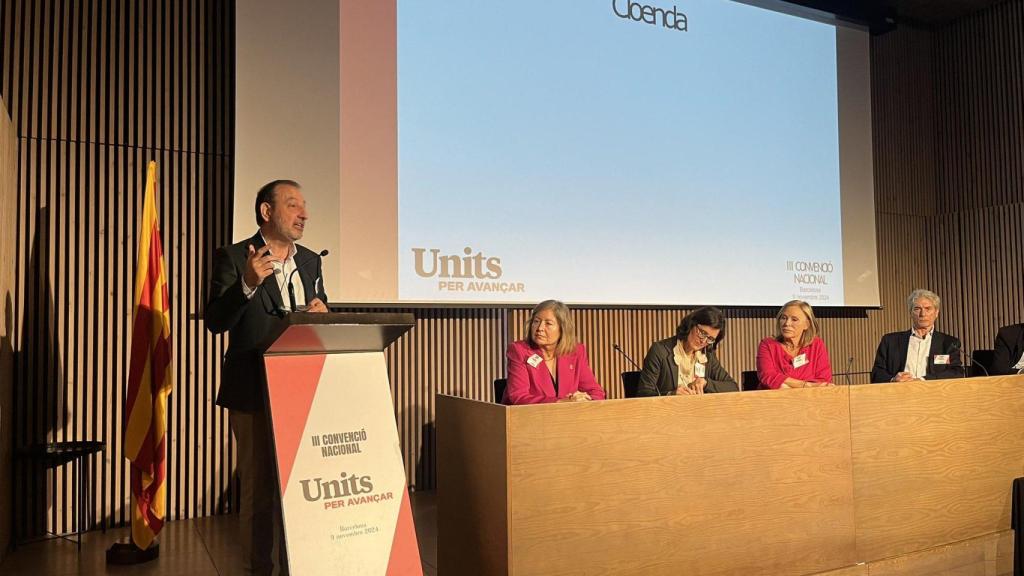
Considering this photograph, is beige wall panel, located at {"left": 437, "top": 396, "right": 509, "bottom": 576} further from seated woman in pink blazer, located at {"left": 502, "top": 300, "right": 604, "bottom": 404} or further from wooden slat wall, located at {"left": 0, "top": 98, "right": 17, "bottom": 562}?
wooden slat wall, located at {"left": 0, "top": 98, "right": 17, "bottom": 562}

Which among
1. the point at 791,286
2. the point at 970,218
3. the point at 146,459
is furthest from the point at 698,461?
the point at 970,218

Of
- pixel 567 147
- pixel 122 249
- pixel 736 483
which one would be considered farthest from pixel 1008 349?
pixel 122 249

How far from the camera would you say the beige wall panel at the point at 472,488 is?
2.57 metres

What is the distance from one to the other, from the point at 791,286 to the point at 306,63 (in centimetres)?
379

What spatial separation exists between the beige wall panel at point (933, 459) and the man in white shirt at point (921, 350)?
0.80 meters

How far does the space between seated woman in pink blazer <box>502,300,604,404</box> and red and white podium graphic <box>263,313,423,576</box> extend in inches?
49.5

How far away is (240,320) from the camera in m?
2.69

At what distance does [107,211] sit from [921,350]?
4818mm

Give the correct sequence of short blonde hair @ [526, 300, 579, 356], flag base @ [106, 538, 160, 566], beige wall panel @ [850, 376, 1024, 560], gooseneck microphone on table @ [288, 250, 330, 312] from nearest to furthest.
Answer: gooseneck microphone on table @ [288, 250, 330, 312], beige wall panel @ [850, 376, 1024, 560], flag base @ [106, 538, 160, 566], short blonde hair @ [526, 300, 579, 356]

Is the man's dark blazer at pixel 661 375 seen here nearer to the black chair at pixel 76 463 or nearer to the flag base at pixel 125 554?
the flag base at pixel 125 554

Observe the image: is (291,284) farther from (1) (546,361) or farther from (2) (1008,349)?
(2) (1008,349)

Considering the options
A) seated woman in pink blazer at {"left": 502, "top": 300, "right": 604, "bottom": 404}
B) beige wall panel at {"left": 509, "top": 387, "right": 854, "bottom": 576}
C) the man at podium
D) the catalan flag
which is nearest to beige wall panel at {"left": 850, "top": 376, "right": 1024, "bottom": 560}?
beige wall panel at {"left": 509, "top": 387, "right": 854, "bottom": 576}

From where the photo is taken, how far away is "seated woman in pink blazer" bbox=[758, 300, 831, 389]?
14.0 ft

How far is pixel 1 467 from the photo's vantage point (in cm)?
372
